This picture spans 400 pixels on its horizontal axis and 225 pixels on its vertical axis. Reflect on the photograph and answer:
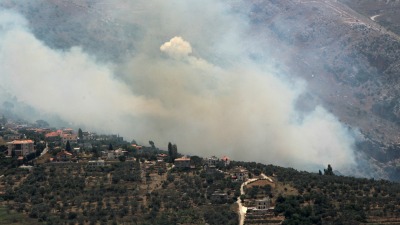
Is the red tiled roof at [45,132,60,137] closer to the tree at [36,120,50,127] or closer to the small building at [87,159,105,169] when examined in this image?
the tree at [36,120,50,127]

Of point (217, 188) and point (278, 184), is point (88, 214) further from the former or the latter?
point (278, 184)

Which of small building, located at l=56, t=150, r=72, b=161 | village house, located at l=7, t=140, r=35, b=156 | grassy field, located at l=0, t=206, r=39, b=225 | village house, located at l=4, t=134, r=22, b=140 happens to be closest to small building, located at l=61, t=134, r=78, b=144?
village house, located at l=4, t=134, r=22, b=140

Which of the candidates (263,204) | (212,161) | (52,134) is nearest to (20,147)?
(52,134)

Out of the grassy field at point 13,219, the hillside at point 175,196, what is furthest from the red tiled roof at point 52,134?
the grassy field at point 13,219

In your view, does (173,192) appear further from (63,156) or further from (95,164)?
(63,156)

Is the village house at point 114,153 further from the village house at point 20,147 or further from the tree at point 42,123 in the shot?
the tree at point 42,123

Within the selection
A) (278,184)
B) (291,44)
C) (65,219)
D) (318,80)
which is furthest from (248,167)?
(291,44)
